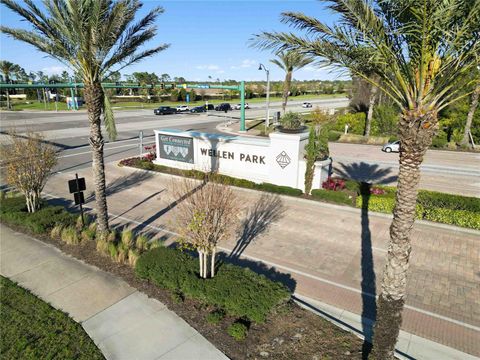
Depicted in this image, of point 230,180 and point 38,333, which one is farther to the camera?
point 230,180

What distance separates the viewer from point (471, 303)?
28.7 feet

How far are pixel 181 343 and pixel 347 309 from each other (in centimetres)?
427

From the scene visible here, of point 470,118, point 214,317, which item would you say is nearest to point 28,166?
point 214,317

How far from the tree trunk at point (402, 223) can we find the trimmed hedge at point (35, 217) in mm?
11075

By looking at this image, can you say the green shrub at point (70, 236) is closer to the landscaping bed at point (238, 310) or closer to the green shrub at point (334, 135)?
the landscaping bed at point (238, 310)

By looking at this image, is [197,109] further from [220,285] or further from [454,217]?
[220,285]

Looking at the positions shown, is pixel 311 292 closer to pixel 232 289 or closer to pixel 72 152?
pixel 232 289

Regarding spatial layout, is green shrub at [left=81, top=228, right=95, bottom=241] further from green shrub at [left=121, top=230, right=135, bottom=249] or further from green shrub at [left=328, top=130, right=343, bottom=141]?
green shrub at [left=328, top=130, right=343, bottom=141]

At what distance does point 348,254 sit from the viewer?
1134cm

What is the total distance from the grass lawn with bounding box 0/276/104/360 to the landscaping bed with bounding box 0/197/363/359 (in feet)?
6.27

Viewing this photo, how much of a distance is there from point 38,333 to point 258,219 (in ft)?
29.3

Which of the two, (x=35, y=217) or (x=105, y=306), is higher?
(x=35, y=217)

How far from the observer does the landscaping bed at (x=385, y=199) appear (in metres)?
13.2

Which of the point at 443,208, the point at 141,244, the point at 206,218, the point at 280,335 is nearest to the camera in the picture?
the point at 280,335
